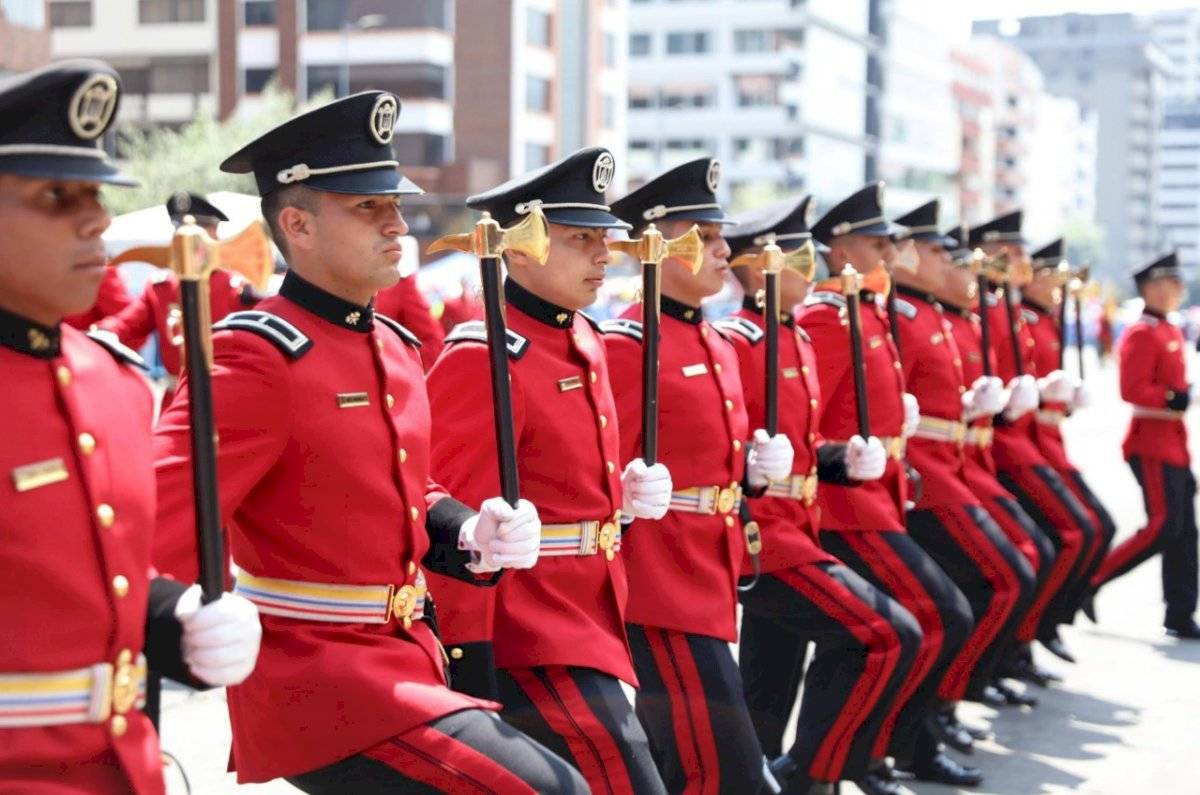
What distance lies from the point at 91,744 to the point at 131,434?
0.54 meters

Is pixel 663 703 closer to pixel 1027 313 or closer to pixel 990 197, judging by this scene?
pixel 1027 313

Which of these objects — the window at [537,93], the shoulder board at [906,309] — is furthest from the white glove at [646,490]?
the window at [537,93]

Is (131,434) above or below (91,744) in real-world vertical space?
above

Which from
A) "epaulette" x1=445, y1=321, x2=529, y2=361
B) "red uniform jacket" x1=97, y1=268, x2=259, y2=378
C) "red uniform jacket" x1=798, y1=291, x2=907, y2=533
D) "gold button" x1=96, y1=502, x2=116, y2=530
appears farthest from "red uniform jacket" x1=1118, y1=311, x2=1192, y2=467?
"gold button" x1=96, y1=502, x2=116, y2=530

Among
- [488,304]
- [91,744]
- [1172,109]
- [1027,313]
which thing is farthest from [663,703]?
[1172,109]

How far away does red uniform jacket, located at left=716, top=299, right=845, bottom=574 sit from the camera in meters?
6.82

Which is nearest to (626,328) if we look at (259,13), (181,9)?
(259,13)

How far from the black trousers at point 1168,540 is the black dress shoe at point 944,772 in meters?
3.77

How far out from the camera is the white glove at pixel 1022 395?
9766mm

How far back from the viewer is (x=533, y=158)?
65125 mm

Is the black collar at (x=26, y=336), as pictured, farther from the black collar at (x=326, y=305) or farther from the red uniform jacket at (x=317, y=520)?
the black collar at (x=326, y=305)

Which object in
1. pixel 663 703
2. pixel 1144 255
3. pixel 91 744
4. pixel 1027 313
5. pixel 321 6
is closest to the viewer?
pixel 91 744

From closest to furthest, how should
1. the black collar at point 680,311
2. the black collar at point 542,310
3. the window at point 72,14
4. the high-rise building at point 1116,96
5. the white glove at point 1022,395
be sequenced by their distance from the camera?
1. the black collar at point 542,310
2. the black collar at point 680,311
3. the white glove at point 1022,395
4. the window at point 72,14
5. the high-rise building at point 1116,96

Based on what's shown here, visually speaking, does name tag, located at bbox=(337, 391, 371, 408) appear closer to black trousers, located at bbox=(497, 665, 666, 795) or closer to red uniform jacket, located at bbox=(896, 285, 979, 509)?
black trousers, located at bbox=(497, 665, 666, 795)
